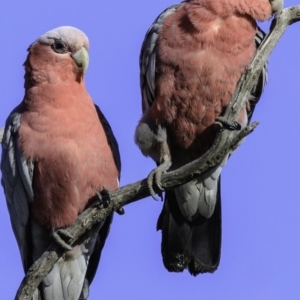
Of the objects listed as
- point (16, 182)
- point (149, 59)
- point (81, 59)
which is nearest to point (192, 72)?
point (149, 59)

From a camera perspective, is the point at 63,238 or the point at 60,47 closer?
the point at 63,238

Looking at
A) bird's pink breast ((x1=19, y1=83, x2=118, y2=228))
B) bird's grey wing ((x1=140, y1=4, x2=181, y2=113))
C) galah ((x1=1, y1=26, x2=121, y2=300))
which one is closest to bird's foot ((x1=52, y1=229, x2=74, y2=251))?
galah ((x1=1, y1=26, x2=121, y2=300))

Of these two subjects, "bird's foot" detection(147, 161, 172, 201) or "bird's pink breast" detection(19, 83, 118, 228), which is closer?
"bird's foot" detection(147, 161, 172, 201)

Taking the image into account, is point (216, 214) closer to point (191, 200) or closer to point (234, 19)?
point (191, 200)

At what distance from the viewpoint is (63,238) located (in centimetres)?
658

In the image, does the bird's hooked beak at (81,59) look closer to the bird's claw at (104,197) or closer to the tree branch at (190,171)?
the bird's claw at (104,197)

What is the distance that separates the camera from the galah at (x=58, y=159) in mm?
6758

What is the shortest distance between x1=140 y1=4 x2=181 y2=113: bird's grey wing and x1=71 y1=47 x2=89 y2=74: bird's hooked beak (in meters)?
0.53

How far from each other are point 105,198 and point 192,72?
4.43ft

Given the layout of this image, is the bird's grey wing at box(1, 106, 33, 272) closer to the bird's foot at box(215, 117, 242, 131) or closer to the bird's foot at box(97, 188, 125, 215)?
the bird's foot at box(97, 188, 125, 215)

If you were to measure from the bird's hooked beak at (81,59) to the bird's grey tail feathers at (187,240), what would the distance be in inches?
55.5

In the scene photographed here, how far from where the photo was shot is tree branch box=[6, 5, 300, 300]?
611 cm

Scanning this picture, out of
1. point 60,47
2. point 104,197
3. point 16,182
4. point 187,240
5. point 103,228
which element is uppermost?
point 60,47

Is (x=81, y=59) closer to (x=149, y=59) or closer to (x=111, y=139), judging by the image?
(x=149, y=59)
